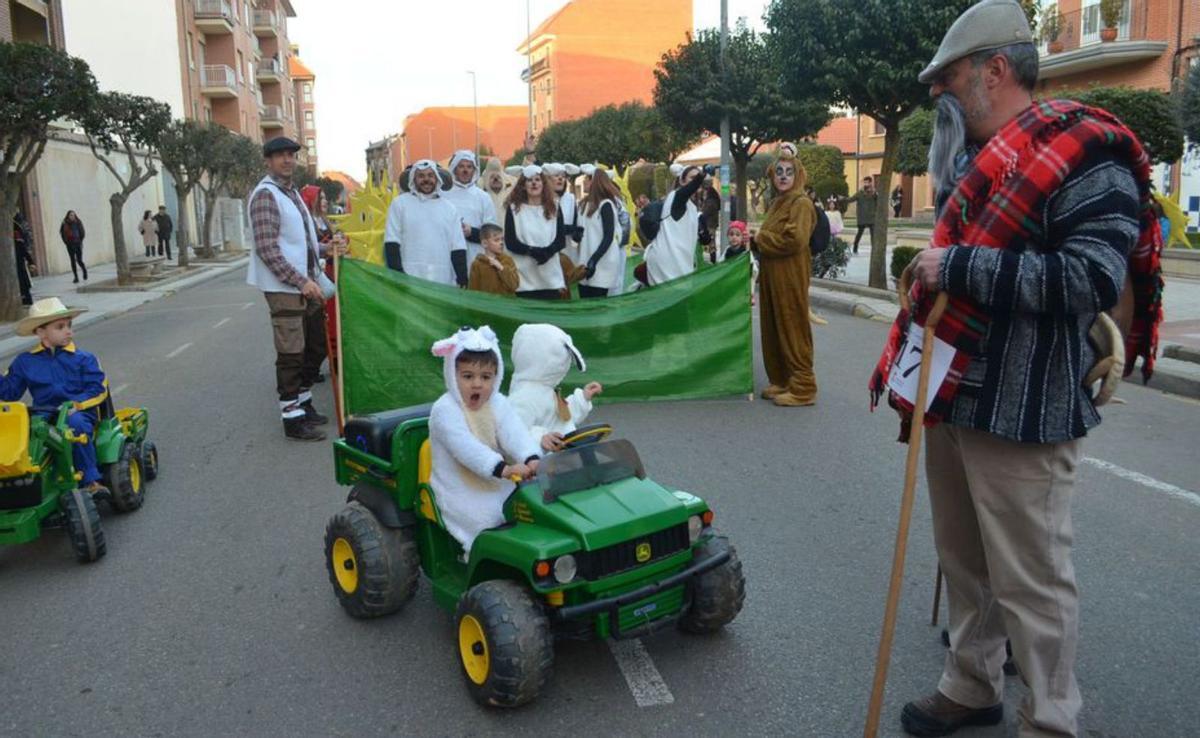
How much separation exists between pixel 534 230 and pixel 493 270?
64cm

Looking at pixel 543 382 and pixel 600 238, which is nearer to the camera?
pixel 543 382

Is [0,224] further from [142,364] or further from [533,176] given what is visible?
[533,176]

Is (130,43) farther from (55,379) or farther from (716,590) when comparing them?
(716,590)

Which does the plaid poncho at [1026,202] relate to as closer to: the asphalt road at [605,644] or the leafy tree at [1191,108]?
the asphalt road at [605,644]

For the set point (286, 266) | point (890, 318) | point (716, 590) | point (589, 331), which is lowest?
point (890, 318)

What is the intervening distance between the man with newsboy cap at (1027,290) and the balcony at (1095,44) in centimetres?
2763

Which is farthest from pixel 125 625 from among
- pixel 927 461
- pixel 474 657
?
pixel 927 461

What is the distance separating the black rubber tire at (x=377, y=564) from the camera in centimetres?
394

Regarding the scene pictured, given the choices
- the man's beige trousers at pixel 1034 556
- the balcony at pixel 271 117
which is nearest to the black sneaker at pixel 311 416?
the man's beige trousers at pixel 1034 556

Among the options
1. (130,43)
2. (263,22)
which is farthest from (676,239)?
(263,22)

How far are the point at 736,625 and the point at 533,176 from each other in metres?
5.32

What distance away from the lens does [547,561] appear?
127 inches

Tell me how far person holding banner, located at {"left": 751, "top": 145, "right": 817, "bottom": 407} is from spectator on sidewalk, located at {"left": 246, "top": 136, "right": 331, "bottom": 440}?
3.49m

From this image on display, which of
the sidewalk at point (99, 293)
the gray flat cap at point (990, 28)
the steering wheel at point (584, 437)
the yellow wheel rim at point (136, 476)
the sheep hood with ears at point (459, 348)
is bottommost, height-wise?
the sidewalk at point (99, 293)
